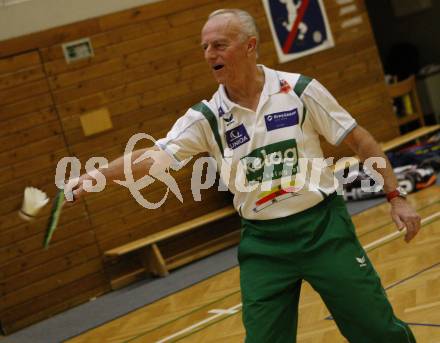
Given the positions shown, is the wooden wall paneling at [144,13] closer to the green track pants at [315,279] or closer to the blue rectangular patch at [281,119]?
the blue rectangular patch at [281,119]

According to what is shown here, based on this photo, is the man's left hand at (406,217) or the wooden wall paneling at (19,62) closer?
the man's left hand at (406,217)

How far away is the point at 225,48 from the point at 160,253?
6480 millimetres

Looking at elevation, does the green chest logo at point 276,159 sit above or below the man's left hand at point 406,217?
above

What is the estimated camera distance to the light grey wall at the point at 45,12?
8781mm

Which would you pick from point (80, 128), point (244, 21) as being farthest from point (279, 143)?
point (80, 128)

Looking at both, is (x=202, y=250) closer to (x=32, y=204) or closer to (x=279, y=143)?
(x=32, y=204)

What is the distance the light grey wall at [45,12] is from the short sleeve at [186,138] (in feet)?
18.9

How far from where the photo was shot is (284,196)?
3.41 metres

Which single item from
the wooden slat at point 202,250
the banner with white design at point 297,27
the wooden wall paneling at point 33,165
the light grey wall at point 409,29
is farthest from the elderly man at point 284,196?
the light grey wall at point 409,29

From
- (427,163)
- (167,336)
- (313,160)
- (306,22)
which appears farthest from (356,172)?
(313,160)

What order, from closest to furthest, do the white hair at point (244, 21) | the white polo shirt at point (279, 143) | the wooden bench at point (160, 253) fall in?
1. the white polo shirt at point (279, 143)
2. the white hair at point (244, 21)
3. the wooden bench at point (160, 253)

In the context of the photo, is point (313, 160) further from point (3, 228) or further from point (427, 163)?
point (427, 163)

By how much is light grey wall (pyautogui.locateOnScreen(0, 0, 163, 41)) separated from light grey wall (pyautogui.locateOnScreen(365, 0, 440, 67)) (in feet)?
27.0

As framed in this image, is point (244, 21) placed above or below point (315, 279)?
above
